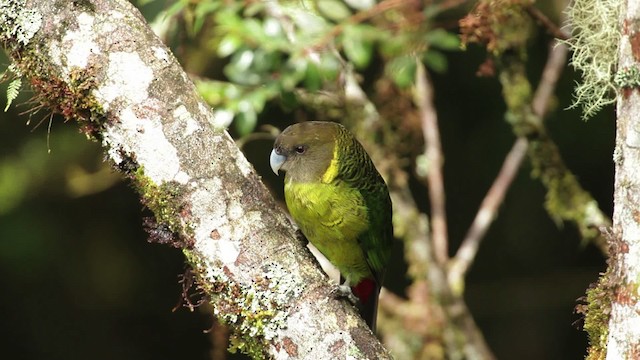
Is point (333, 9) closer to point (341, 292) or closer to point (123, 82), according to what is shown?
point (123, 82)

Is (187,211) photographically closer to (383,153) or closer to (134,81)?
(134,81)

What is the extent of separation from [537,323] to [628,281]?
384 cm

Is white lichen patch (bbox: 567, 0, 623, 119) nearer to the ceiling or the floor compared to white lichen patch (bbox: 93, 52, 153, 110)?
nearer to the ceiling

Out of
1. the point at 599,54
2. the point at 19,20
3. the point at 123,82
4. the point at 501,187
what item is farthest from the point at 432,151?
the point at 19,20

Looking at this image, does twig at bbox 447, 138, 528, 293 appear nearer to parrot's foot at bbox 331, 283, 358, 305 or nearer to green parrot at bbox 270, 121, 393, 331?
green parrot at bbox 270, 121, 393, 331

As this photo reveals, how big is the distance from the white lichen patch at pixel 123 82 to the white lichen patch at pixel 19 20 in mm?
238

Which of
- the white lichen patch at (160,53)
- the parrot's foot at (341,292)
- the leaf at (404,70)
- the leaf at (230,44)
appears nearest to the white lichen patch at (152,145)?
the white lichen patch at (160,53)

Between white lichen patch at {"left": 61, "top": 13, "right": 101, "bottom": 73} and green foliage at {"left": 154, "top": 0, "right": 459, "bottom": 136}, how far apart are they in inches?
37.6

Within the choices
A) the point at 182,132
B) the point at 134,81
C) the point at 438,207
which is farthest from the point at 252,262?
the point at 438,207

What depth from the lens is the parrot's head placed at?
3.15 m

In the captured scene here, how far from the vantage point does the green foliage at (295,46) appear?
11.4 feet

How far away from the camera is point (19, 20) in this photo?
2395mm

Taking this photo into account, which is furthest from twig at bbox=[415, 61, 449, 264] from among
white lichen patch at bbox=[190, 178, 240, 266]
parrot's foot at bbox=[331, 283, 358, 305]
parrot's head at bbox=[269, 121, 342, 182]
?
white lichen patch at bbox=[190, 178, 240, 266]

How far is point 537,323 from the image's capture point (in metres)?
5.90
